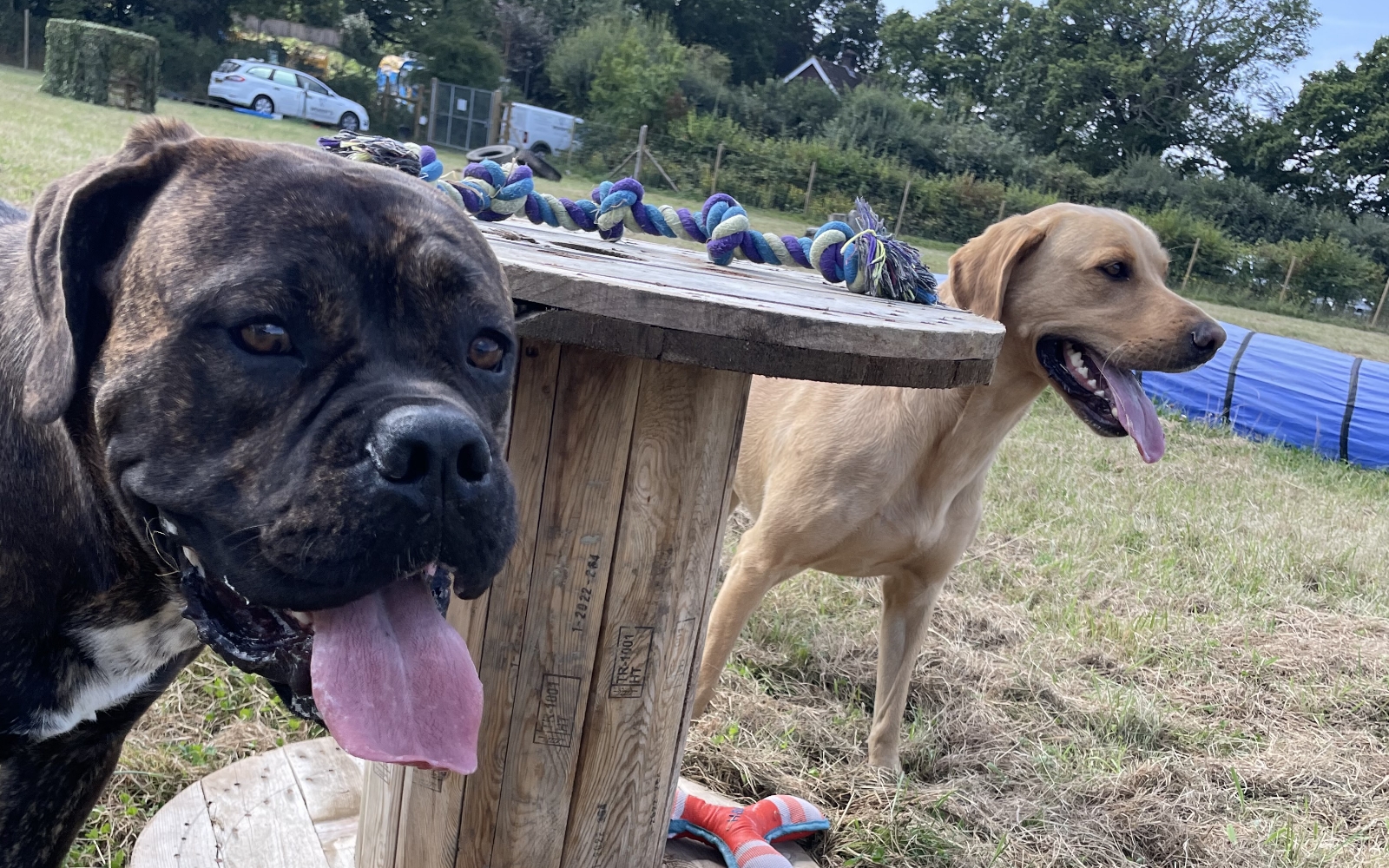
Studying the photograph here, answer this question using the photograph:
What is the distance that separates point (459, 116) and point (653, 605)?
1140 inches

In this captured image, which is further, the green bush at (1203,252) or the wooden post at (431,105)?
the wooden post at (431,105)

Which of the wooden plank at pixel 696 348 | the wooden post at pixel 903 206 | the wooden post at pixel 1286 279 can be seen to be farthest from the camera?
the wooden post at pixel 903 206

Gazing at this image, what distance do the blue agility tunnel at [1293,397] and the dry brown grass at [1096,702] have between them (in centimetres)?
275

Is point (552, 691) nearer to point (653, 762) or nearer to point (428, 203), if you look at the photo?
point (653, 762)

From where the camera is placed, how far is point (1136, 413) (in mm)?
3098

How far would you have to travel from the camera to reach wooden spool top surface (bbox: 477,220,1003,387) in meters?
1.51

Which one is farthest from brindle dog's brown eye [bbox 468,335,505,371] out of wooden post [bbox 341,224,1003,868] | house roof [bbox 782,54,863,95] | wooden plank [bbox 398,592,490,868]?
house roof [bbox 782,54,863,95]

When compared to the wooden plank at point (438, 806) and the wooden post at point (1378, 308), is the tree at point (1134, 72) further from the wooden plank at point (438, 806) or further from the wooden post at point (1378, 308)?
the wooden plank at point (438, 806)

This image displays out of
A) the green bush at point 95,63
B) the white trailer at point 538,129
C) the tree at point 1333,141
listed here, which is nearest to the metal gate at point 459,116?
the white trailer at point 538,129

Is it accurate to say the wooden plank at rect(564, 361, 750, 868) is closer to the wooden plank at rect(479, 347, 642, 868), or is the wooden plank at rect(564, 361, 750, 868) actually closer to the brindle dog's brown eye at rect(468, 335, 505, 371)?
the wooden plank at rect(479, 347, 642, 868)

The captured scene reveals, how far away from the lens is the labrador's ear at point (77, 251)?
1.43 meters

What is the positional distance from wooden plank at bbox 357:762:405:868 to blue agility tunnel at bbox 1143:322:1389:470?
25.1ft

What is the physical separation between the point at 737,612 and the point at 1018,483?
3.43 metres

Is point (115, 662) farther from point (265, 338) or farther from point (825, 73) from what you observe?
point (825, 73)
